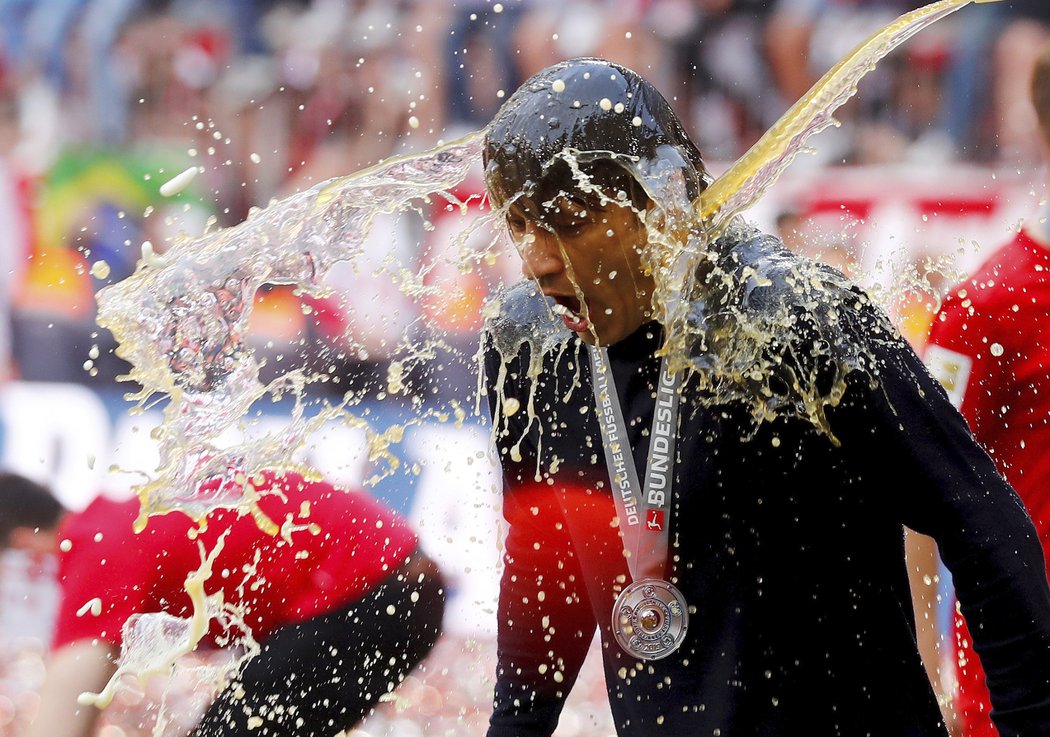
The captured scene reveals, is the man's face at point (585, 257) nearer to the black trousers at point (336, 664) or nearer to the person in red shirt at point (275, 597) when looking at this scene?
the person in red shirt at point (275, 597)

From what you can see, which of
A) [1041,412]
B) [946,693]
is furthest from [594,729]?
[1041,412]

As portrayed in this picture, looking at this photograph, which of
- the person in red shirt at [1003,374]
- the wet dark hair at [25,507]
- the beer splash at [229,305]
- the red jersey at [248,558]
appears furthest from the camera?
the wet dark hair at [25,507]

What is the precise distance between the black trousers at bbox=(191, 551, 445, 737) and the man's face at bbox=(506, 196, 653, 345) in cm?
173

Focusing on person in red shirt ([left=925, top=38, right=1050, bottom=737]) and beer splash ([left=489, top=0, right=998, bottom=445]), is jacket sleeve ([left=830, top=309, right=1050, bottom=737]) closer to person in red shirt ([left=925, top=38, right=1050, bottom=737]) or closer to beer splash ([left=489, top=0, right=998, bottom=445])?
beer splash ([left=489, top=0, right=998, bottom=445])

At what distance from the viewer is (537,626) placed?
8.52 ft

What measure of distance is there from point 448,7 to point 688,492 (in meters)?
4.90

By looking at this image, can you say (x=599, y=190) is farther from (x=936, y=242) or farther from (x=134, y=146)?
(x=134, y=146)

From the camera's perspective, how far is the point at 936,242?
20.3ft

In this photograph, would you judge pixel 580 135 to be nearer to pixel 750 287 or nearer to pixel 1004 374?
pixel 750 287

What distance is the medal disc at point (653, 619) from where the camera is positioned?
2113 mm

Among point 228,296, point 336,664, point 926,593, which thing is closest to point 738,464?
point 228,296

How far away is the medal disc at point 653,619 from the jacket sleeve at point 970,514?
1.28 feet

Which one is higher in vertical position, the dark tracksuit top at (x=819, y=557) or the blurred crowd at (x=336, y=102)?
the blurred crowd at (x=336, y=102)

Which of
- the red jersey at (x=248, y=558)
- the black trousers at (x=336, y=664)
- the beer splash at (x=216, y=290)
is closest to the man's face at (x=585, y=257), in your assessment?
the beer splash at (x=216, y=290)
